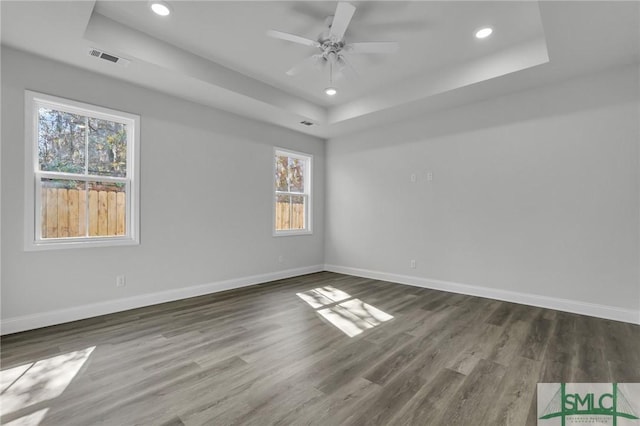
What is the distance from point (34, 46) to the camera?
9.75ft

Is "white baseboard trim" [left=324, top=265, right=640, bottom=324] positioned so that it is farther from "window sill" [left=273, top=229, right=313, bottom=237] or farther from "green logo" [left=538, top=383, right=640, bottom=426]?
"green logo" [left=538, top=383, right=640, bottom=426]

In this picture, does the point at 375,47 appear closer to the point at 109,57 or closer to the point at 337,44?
the point at 337,44

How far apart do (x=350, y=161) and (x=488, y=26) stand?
328 cm

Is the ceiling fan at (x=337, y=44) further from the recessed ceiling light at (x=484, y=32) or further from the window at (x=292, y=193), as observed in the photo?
the window at (x=292, y=193)

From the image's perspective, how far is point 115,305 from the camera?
3611 mm

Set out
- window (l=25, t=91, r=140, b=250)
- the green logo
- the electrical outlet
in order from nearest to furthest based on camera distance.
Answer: the green logo < window (l=25, t=91, r=140, b=250) < the electrical outlet

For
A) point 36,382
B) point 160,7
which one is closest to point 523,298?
point 36,382

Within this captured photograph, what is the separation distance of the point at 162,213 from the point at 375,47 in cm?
332

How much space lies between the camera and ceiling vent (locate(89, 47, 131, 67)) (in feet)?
10.0

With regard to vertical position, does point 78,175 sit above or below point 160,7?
below

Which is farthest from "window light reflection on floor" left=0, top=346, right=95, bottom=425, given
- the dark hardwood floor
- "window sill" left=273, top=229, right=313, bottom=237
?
"window sill" left=273, top=229, right=313, bottom=237

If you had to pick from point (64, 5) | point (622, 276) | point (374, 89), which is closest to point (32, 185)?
point (64, 5)

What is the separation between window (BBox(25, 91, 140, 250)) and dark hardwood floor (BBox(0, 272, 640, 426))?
1.00m

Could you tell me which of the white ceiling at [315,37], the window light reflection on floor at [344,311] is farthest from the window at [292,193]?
the window light reflection on floor at [344,311]
